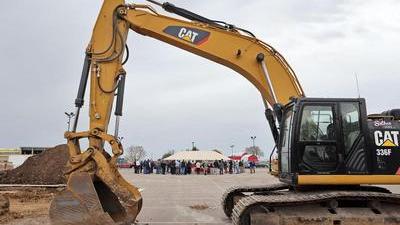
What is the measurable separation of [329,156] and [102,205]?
483cm

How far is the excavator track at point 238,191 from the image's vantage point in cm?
1307

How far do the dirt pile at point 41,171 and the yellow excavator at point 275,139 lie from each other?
49.3ft

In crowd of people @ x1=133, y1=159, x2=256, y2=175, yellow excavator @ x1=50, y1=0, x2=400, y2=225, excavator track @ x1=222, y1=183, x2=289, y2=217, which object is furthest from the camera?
crowd of people @ x1=133, y1=159, x2=256, y2=175

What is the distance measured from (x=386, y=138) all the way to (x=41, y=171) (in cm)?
2169

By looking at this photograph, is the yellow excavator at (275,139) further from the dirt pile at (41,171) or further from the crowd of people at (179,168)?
the crowd of people at (179,168)

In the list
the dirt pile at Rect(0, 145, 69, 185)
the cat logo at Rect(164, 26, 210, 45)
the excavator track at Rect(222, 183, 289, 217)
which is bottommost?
the excavator track at Rect(222, 183, 289, 217)

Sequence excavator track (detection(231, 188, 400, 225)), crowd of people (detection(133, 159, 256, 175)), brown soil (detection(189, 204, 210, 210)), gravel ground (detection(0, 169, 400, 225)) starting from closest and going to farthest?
excavator track (detection(231, 188, 400, 225)) < gravel ground (detection(0, 169, 400, 225)) < brown soil (detection(189, 204, 210, 210)) < crowd of people (detection(133, 159, 256, 175))

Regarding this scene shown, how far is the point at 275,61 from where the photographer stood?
39.4 feet

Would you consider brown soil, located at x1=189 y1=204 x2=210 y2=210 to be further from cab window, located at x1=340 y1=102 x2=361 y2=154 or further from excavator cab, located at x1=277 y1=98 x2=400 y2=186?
cab window, located at x1=340 y1=102 x2=361 y2=154

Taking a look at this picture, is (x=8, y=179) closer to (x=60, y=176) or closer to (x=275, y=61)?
(x=60, y=176)

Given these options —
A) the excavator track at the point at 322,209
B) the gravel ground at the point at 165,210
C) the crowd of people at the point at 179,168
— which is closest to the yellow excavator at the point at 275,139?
the excavator track at the point at 322,209

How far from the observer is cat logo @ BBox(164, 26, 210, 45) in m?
12.2

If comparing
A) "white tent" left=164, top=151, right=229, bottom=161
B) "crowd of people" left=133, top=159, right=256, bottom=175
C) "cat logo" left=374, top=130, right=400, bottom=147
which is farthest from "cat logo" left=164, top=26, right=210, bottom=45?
"white tent" left=164, top=151, right=229, bottom=161

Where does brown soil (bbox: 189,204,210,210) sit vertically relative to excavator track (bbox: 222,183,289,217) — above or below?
below
